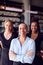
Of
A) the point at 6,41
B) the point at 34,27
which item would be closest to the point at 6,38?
the point at 6,41

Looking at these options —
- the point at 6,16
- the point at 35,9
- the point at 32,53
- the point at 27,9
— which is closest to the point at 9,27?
the point at 32,53

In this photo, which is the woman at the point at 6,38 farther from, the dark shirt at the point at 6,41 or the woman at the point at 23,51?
the woman at the point at 23,51

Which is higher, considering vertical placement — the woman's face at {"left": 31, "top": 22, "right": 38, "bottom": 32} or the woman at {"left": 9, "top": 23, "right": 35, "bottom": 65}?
the woman's face at {"left": 31, "top": 22, "right": 38, "bottom": 32}

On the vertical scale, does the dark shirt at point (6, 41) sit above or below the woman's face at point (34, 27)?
below

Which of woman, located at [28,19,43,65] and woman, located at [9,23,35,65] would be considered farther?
woman, located at [28,19,43,65]

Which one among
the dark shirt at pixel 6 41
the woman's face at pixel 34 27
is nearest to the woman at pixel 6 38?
the dark shirt at pixel 6 41

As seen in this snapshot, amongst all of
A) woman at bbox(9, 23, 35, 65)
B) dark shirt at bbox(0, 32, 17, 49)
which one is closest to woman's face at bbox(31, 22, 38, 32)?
dark shirt at bbox(0, 32, 17, 49)

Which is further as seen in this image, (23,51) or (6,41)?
(6,41)

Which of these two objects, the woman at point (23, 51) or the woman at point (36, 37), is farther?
the woman at point (36, 37)

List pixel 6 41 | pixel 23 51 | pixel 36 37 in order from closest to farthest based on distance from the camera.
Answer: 1. pixel 23 51
2. pixel 6 41
3. pixel 36 37

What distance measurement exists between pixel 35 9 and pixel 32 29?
9.10ft

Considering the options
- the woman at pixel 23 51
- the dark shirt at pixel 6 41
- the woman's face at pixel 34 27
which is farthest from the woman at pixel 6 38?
the woman at pixel 23 51

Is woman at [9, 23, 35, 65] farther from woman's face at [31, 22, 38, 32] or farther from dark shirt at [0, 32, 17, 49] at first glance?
woman's face at [31, 22, 38, 32]

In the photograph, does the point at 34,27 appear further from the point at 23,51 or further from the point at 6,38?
the point at 23,51
